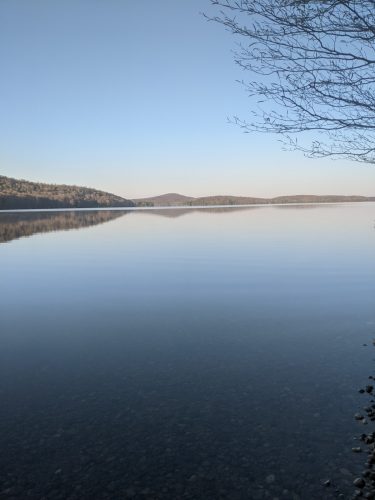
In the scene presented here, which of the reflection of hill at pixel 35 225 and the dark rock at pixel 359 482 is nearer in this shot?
the dark rock at pixel 359 482

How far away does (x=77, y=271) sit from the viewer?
18.5m

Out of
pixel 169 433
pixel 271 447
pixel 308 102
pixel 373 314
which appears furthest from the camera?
pixel 373 314

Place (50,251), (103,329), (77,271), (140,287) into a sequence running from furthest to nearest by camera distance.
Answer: (50,251) < (77,271) < (140,287) < (103,329)

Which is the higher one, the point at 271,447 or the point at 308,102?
the point at 308,102

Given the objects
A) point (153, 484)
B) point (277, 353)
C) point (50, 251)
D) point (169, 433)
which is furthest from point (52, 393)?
point (50, 251)

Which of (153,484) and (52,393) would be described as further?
(52,393)

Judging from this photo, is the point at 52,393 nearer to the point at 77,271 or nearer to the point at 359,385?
the point at 359,385

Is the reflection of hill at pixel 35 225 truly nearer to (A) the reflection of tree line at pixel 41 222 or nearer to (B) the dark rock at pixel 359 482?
(A) the reflection of tree line at pixel 41 222

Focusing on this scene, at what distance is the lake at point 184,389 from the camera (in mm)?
4492

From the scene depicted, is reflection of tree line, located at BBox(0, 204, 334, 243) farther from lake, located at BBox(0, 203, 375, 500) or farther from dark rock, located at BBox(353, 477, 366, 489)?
dark rock, located at BBox(353, 477, 366, 489)

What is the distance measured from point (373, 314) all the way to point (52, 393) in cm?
840

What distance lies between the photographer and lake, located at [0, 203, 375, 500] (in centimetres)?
449

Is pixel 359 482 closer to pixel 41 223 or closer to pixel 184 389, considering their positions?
pixel 184 389

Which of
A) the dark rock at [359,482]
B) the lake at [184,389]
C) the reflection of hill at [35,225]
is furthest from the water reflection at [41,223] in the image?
the dark rock at [359,482]
